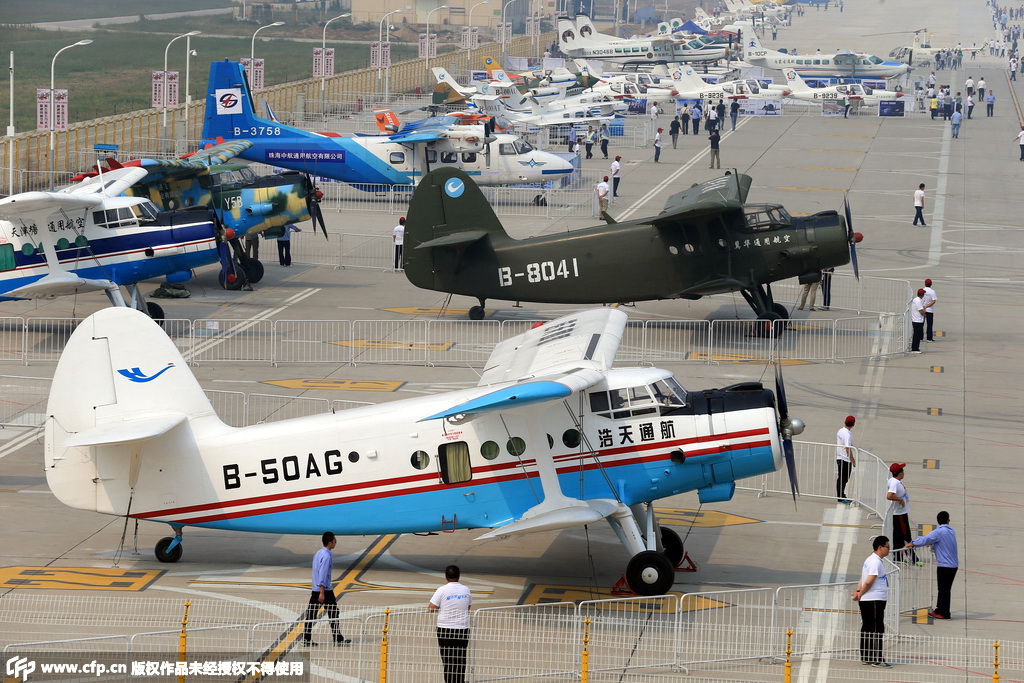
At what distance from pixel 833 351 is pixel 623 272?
5.05 meters

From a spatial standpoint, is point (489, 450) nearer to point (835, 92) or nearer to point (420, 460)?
point (420, 460)

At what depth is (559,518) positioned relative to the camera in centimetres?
1616

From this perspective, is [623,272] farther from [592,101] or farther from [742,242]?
[592,101]

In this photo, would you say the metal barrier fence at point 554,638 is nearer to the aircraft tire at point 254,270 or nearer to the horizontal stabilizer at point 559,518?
the horizontal stabilizer at point 559,518

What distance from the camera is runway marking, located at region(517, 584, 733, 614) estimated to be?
16219mm

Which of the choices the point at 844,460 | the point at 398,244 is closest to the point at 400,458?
the point at 844,460

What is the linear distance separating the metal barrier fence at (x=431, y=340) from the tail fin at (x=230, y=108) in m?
17.9

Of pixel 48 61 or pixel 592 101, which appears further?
pixel 48 61

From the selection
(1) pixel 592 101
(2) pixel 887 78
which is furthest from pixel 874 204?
(2) pixel 887 78

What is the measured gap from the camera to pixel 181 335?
31125 millimetres

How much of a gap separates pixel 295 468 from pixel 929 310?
62.4 ft

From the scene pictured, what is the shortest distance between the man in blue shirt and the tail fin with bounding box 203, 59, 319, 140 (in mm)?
37516

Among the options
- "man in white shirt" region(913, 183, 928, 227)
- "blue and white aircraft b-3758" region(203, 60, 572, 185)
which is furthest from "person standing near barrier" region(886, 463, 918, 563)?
"blue and white aircraft b-3758" region(203, 60, 572, 185)

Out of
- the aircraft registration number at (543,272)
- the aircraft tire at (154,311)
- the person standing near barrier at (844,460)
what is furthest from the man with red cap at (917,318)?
the aircraft tire at (154,311)
